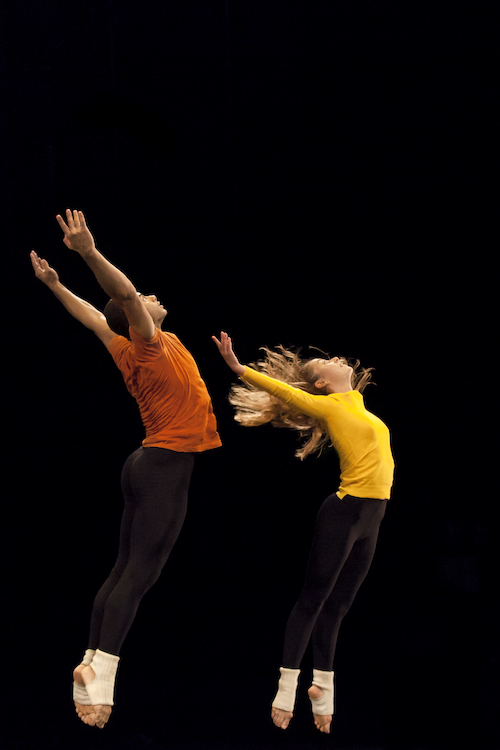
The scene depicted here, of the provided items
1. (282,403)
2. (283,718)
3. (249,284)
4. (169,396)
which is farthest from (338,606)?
(249,284)

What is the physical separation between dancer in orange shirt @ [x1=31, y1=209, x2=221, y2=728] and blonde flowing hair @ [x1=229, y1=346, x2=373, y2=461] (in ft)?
0.98

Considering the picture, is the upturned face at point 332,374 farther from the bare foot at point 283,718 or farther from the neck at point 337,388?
the bare foot at point 283,718

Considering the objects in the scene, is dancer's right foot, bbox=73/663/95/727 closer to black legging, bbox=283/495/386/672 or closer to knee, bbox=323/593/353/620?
black legging, bbox=283/495/386/672

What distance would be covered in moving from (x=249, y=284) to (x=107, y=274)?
1102 millimetres

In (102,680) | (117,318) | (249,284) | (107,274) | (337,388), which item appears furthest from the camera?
(249,284)

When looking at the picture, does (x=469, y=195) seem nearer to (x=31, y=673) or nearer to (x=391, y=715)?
(x=391, y=715)

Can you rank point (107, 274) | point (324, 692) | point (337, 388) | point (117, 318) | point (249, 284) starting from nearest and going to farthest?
1. point (107, 274)
2. point (117, 318)
3. point (324, 692)
4. point (337, 388)
5. point (249, 284)

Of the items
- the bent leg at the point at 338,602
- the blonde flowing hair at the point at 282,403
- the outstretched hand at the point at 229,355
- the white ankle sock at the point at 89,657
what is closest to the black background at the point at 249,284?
the blonde flowing hair at the point at 282,403

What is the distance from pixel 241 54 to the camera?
3.59 metres

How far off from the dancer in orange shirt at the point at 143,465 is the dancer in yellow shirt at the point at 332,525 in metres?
0.24

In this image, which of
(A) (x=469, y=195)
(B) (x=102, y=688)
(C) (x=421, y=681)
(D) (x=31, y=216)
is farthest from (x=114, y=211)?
(C) (x=421, y=681)

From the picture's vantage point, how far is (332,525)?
9.96ft

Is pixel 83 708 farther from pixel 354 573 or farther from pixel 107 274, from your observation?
pixel 107 274

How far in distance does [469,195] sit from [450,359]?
0.76m
